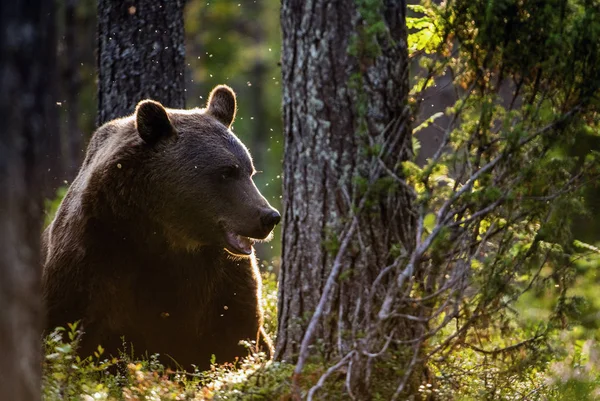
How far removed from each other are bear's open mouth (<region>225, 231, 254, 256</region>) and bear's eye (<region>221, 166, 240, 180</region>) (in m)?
0.46

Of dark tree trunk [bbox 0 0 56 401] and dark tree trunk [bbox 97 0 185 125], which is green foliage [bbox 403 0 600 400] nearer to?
dark tree trunk [bbox 0 0 56 401]

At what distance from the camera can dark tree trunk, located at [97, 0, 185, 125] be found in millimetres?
8898

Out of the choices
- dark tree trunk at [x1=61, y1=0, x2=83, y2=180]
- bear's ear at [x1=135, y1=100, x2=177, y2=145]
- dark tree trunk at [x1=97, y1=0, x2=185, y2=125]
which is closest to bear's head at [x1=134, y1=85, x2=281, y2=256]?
bear's ear at [x1=135, y1=100, x2=177, y2=145]

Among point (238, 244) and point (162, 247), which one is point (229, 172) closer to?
point (238, 244)

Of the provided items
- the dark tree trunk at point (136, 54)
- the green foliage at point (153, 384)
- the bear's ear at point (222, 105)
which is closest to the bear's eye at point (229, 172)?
the bear's ear at point (222, 105)

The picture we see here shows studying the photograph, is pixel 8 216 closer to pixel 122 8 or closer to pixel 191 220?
pixel 191 220

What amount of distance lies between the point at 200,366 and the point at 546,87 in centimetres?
338

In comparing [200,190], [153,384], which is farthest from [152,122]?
[153,384]

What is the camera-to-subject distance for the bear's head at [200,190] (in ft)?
21.5

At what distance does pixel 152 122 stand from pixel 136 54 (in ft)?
8.40

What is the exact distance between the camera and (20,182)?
10.6 feet

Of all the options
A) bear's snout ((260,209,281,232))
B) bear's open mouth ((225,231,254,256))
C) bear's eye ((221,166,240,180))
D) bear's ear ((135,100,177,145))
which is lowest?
bear's open mouth ((225,231,254,256))

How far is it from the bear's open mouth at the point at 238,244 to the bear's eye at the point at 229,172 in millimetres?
458

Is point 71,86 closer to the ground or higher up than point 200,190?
closer to the ground
